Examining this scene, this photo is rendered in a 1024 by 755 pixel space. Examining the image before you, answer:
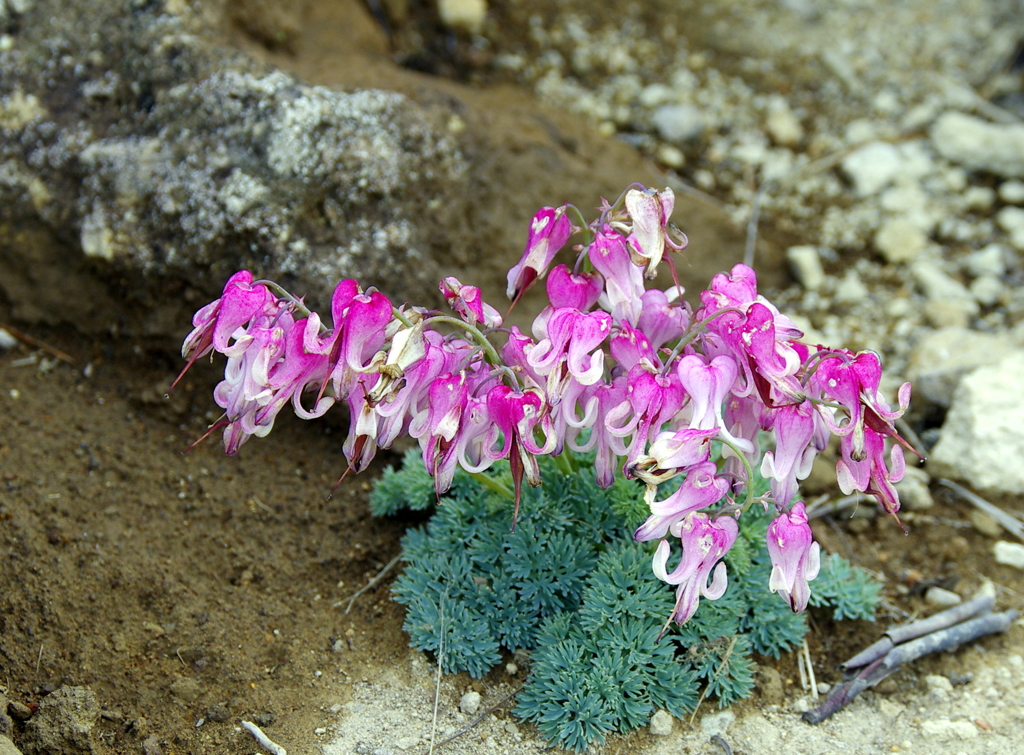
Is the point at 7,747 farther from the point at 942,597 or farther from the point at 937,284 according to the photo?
the point at 937,284

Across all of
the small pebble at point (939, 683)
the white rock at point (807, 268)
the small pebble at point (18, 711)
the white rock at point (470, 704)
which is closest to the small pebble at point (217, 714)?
the small pebble at point (18, 711)

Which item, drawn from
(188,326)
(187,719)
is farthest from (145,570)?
(188,326)

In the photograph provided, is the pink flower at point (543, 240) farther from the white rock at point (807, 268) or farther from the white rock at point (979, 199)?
the white rock at point (979, 199)

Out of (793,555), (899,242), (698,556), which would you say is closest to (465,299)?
(698,556)

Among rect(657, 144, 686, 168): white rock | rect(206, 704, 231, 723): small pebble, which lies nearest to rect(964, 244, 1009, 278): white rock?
rect(657, 144, 686, 168): white rock

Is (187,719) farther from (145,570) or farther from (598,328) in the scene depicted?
(598,328)

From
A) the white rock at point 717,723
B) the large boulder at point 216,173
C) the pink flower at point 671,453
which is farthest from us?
the large boulder at point 216,173

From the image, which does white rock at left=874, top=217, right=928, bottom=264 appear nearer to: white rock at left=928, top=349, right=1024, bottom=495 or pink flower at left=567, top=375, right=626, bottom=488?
white rock at left=928, top=349, right=1024, bottom=495
